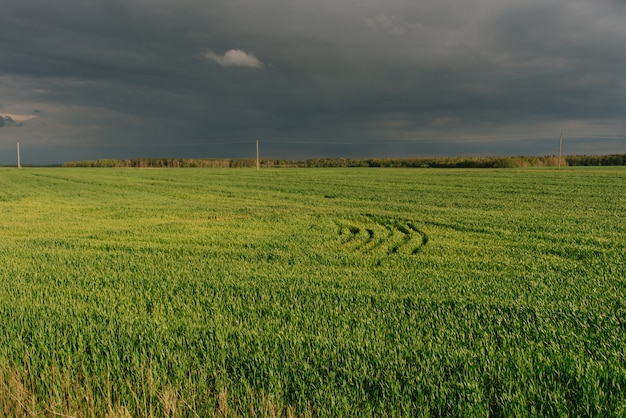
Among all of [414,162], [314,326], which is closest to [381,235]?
[314,326]

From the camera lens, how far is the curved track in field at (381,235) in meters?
11.3

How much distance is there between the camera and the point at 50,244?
1154 centimetres

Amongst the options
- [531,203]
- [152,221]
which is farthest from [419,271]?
[531,203]

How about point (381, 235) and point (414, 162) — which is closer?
point (381, 235)

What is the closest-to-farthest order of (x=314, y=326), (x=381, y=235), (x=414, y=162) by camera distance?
(x=314, y=326) → (x=381, y=235) → (x=414, y=162)

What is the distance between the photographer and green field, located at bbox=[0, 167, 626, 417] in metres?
3.91

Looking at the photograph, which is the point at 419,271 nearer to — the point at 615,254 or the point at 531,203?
the point at 615,254

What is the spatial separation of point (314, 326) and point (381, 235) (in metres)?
7.94

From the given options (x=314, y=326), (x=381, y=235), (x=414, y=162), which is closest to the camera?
(x=314, y=326)

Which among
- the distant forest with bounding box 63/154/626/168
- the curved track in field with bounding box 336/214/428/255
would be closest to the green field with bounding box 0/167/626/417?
the curved track in field with bounding box 336/214/428/255

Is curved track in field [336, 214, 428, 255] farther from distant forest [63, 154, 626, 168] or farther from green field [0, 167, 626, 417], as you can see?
distant forest [63, 154, 626, 168]

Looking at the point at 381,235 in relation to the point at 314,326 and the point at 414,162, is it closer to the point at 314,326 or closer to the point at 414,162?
the point at 314,326

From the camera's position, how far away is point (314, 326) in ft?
17.7

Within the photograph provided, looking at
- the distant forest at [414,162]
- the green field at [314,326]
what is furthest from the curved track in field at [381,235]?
the distant forest at [414,162]
